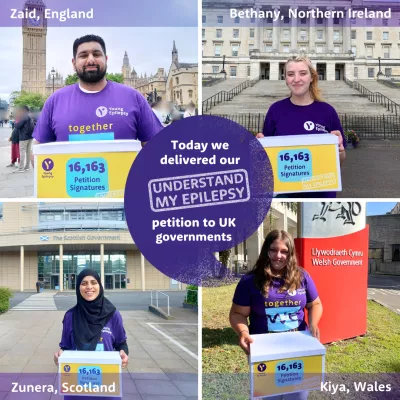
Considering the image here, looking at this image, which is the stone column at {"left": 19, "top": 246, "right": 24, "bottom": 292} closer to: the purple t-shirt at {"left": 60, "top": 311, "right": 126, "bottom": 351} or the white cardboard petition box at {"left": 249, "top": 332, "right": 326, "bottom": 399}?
the purple t-shirt at {"left": 60, "top": 311, "right": 126, "bottom": 351}

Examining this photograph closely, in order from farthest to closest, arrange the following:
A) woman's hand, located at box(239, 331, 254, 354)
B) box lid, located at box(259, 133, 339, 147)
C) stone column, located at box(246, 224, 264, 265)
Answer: box lid, located at box(259, 133, 339, 147)
stone column, located at box(246, 224, 264, 265)
woman's hand, located at box(239, 331, 254, 354)

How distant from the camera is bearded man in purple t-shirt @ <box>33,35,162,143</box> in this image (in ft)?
10.1

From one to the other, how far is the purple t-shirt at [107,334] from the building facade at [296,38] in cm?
146

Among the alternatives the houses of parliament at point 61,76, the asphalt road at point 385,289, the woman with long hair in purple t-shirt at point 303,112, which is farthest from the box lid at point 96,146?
the asphalt road at point 385,289

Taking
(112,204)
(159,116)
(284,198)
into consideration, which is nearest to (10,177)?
(112,204)

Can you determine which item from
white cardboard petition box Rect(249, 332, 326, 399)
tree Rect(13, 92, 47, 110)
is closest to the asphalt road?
white cardboard petition box Rect(249, 332, 326, 399)

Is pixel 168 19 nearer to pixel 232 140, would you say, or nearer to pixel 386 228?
pixel 232 140

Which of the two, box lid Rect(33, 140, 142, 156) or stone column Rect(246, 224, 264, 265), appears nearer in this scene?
stone column Rect(246, 224, 264, 265)

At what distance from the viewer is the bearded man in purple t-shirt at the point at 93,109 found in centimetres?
309

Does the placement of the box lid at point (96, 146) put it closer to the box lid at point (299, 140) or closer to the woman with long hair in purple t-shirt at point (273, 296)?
the box lid at point (299, 140)

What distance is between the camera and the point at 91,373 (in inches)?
117

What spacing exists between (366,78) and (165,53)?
3.69 feet

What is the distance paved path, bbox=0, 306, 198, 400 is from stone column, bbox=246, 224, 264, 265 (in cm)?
47

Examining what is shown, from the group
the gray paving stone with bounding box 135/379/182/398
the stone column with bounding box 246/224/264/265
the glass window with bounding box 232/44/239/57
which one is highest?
the glass window with bounding box 232/44/239/57
